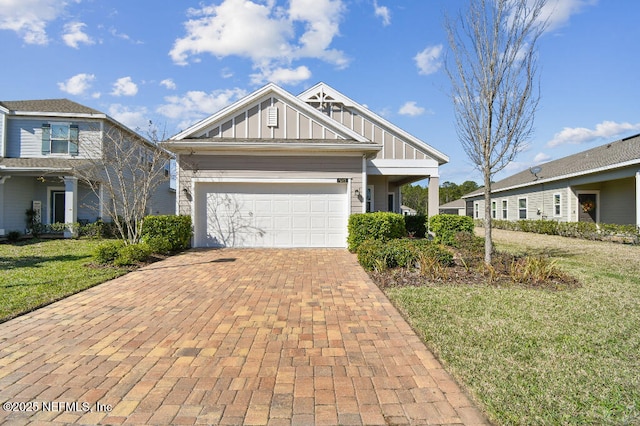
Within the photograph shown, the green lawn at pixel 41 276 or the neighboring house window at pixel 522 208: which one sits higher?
the neighboring house window at pixel 522 208

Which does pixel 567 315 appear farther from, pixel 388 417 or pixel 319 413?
pixel 319 413

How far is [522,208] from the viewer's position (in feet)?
76.5

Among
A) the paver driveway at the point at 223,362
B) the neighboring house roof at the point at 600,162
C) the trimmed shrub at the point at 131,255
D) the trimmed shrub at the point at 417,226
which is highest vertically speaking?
the neighboring house roof at the point at 600,162

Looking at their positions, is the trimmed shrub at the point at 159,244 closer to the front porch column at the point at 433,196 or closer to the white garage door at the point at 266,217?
the white garage door at the point at 266,217

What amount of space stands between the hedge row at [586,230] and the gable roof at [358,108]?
25.2 feet

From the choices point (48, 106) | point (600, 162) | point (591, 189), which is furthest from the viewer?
point (591, 189)

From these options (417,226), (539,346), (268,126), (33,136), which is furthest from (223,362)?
(33,136)

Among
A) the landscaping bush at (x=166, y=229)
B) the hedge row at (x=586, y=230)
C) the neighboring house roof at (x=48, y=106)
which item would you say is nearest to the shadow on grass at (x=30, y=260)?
the landscaping bush at (x=166, y=229)

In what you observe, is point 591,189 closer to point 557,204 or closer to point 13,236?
point 557,204

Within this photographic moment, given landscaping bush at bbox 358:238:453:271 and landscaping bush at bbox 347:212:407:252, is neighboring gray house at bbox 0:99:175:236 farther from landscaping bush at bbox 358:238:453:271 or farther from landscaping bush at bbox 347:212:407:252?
landscaping bush at bbox 358:238:453:271

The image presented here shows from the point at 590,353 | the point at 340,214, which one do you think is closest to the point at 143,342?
the point at 590,353

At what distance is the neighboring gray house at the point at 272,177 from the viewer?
11.0 m

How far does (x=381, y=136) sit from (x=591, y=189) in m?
12.9

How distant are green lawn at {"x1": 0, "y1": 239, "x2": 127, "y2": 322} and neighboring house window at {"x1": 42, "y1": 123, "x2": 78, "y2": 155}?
6.34 meters
